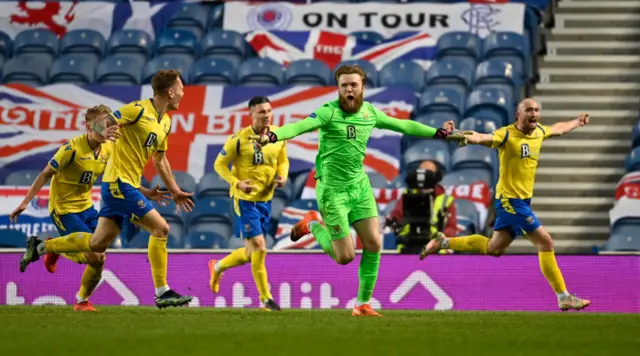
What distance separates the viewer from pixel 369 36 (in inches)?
776

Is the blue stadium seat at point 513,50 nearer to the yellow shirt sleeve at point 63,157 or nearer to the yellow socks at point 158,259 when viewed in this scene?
the yellow shirt sleeve at point 63,157

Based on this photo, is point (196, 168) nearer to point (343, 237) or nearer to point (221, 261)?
point (221, 261)

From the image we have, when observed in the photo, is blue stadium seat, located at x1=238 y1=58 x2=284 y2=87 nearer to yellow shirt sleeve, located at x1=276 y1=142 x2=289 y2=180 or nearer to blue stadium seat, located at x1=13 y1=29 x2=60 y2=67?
blue stadium seat, located at x1=13 y1=29 x2=60 y2=67

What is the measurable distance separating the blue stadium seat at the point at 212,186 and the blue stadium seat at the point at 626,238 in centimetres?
519

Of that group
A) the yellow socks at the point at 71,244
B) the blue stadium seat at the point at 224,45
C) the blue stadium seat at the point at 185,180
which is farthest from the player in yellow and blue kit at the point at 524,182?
the blue stadium seat at the point at 224,45

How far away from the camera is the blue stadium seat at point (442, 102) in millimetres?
18109

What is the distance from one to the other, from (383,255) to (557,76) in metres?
6.86

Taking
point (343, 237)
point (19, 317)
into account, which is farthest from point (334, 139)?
point (19, 317)

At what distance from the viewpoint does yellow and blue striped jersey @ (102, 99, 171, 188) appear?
11047 mm

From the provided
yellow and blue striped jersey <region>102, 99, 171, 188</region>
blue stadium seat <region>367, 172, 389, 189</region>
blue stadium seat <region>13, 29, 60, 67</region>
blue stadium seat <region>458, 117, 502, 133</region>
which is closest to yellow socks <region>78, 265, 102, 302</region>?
yellow and blue striped jersey <region>102, 99, 171, 188</region>

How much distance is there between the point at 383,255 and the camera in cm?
1447

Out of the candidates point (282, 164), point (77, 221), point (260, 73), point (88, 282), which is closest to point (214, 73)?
point (260, 73)

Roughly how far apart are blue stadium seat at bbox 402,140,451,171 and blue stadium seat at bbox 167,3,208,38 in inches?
191

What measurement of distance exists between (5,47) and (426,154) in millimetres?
7442
